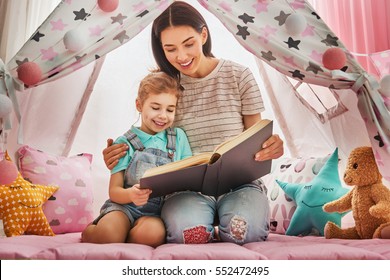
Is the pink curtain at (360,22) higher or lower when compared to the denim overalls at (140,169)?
higher

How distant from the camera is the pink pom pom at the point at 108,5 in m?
1.72

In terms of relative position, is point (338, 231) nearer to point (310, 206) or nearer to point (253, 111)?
point (310, 206)

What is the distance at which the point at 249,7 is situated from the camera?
1.80 meters

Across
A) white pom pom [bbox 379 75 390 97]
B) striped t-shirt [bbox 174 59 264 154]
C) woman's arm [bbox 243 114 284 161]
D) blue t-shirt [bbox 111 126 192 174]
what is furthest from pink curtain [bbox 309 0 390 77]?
blue t-shirt [bbox 111 126 192 174]

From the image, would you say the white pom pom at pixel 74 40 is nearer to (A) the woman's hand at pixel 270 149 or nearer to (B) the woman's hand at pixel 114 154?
(B) the woman's hand at pixel 114 154

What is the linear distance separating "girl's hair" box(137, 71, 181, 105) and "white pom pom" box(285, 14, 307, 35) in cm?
45

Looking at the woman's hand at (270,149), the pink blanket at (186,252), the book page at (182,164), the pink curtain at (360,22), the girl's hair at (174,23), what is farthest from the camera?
the pink curtain at (360,22)

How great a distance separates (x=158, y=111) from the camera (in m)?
1.75

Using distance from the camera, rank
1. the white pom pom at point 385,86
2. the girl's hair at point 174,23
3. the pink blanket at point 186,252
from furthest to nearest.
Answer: the girl's hair at point 174,23 → the white pom pom at point 385,86 → the pink blanket at point 186,252

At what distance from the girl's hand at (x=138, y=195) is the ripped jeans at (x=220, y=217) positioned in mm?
85

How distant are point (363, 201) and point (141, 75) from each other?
109cm

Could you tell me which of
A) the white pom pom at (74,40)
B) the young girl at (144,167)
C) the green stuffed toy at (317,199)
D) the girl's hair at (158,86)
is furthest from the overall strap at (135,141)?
the green stuffed toy at (317,199)

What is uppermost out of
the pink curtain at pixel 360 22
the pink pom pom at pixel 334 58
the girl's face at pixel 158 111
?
the pink curtain at pixel 360 22
